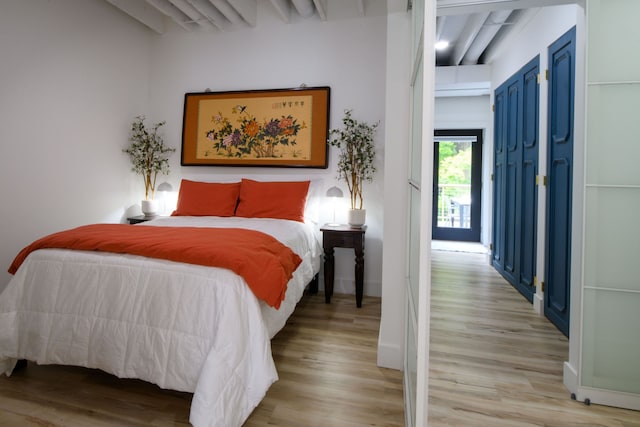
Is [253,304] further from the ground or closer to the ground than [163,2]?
closer to the ground

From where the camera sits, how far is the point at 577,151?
190 cm

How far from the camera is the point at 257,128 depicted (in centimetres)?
382

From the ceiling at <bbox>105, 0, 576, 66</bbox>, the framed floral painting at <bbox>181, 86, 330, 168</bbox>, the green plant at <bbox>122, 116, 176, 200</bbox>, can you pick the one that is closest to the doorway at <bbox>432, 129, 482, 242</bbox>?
the ceiling at <bbox>105, 0, 576, 66</bbox>

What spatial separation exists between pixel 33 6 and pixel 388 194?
10.8ft

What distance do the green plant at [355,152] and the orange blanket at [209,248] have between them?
1.41 meters

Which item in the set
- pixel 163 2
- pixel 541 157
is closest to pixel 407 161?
pixel 541 157

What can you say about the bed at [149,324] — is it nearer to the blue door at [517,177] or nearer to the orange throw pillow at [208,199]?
the orange throw pillow at [208,199]

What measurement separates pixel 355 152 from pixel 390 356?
6.53ft

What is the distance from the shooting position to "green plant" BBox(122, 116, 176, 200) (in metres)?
3.98

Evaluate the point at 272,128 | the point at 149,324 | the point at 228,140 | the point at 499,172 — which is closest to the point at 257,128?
the point at 272,128

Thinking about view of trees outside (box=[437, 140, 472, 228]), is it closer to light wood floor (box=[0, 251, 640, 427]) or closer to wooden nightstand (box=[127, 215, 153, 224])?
light wood floor (box=[0, 251, 640, 427])

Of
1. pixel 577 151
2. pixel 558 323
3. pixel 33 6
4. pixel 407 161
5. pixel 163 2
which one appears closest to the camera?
pixel 577 151

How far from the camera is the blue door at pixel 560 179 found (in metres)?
2.59

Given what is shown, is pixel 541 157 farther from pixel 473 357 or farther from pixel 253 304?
pixel 253 304
